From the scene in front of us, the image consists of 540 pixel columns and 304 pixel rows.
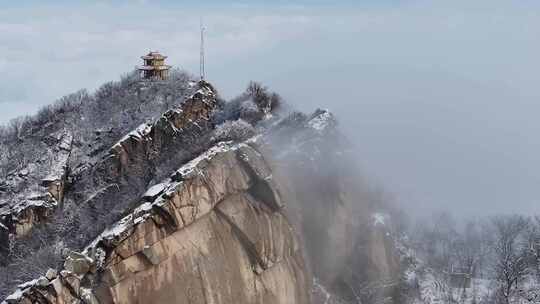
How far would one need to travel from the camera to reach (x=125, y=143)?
6406cm

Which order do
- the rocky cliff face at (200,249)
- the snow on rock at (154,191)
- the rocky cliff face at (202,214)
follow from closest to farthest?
the rocky cliff face at (200,249)
the rocky cliff face at (202,214)
the snow on rock at (154,191)

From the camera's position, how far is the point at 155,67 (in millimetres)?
77062

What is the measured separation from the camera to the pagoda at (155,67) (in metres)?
77.2

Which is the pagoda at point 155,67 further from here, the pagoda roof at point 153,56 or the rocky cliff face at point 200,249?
the rocky cliff face at point 200,249

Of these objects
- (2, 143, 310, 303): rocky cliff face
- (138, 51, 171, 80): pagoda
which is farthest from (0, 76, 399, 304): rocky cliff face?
(138, 51, 171, 80): pagoda

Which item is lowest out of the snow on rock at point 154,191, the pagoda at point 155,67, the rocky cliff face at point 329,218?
the rocky cliff face at point 329,218

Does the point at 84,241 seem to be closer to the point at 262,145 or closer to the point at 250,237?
the point at 250,237

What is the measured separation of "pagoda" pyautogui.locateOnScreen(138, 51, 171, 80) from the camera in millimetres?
77188

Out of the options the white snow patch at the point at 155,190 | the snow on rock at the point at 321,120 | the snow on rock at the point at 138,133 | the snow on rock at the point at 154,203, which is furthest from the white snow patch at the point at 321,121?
the white snow patch at the point at 155,190

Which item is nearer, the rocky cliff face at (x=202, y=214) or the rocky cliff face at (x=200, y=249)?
the rocky cliff face at (x=200, y=249)

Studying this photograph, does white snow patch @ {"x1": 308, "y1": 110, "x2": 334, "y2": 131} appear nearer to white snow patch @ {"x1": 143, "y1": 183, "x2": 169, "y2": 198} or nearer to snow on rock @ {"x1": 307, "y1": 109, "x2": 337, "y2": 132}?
snow on rock @ {"x1": 307, "y1": 109, "x2": 337, "y2": 132}

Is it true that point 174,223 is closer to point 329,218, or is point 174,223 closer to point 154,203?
point 154,203

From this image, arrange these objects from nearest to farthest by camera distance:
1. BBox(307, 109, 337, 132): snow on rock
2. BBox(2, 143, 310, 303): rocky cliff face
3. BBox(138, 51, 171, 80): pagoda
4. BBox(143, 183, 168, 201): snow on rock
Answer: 1. BBox(2, 143, 310, 303): rocky cliff face
2. BBox(143, 183, 168, 201): snow on rock
3. BBox(307, 109, 337, 132): snow on rock
4. BBox(138, 51, 171, 80): pagoda

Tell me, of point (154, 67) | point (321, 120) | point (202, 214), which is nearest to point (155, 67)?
point (154, 67)
